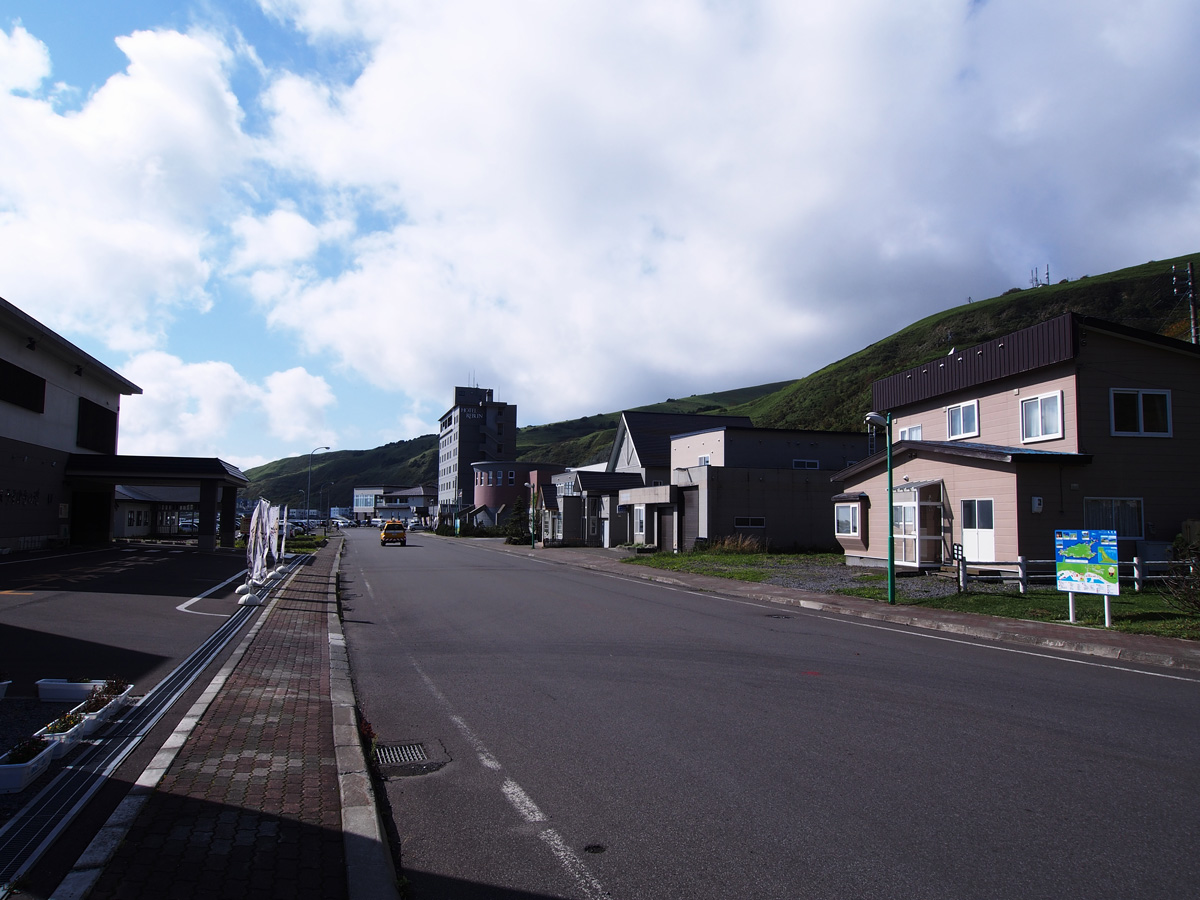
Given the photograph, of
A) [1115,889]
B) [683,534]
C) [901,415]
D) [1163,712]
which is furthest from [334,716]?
[683,534]

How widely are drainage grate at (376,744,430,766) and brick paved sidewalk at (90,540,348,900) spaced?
0.39m

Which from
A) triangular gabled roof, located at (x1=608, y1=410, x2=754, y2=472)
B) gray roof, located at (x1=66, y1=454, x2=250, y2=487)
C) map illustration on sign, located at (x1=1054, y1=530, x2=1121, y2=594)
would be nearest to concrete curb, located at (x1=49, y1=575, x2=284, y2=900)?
map illustration on sign, located at (x1=1054, y1=530, x2=1121, y2=594)

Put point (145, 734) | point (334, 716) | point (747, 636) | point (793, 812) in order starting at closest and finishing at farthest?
point (793, 812) → point (145, 734) → point (334, 716) → point (747, 636)

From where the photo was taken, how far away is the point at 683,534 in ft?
130

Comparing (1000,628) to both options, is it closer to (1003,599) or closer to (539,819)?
(1003,599)

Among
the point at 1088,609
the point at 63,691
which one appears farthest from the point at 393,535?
the point at 63,691

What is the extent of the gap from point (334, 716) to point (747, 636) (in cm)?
751

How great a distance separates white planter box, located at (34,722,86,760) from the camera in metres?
5.58

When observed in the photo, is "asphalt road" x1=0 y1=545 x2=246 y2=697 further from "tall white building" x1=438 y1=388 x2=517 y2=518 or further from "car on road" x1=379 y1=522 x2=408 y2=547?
"tall white building" x1=438 y1=388 x2=517 y2=518

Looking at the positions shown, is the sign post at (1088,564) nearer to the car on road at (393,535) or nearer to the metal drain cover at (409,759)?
the metal drain cover at (409,759)

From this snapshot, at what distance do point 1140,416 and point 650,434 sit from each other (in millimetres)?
34336

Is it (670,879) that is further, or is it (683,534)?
(683,534)

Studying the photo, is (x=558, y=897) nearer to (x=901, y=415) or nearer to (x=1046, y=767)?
(x=1046, y=767)

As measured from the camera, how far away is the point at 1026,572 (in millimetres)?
18250
